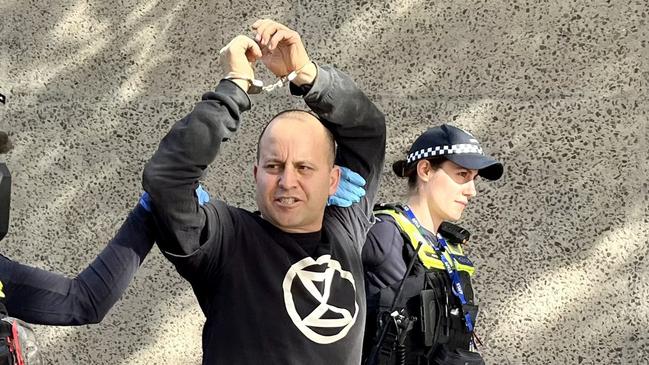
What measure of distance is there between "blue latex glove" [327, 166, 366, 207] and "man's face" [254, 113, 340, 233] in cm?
14

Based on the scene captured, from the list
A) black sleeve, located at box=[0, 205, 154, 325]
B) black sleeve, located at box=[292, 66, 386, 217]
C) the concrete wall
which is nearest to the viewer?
black sleeve, located at box=[0, 205, 154, 325]

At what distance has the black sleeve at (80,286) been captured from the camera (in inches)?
97.4

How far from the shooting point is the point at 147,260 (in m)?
4.91

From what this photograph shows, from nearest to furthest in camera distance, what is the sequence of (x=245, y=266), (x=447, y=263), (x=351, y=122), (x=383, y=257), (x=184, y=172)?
(x=184, y=172) → (x=245, y=266) → (x=351, y=122) → (x=383, y=257) → (x=447, y=263)

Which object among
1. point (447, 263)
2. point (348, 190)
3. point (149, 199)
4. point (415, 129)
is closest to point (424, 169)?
point (447, 263)

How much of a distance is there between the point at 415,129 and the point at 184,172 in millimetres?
2662

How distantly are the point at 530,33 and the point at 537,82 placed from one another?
0.84 feet

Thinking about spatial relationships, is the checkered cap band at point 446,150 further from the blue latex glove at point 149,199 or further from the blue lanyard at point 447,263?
the blue latex glove at point 149,199

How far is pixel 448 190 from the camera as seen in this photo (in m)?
3.74

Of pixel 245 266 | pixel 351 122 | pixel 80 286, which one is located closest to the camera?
pixel 245 266

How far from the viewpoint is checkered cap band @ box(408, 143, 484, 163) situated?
3.76m

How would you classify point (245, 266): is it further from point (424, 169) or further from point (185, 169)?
point (424, 169)

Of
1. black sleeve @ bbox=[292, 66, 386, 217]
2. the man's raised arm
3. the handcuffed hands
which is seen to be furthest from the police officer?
the man's raised arm

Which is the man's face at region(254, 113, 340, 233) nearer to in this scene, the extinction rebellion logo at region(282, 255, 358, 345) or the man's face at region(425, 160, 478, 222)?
the extinction rebellion logo at region(282, 255, 358, 345)
